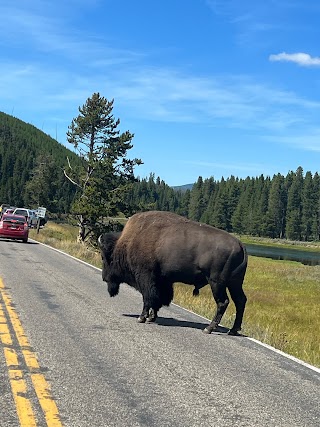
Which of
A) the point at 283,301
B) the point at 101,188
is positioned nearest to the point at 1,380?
the point at 283,301

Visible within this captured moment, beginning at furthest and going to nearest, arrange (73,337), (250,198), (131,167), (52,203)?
(250,198)
(52,203)
(131,167)
(73,337)

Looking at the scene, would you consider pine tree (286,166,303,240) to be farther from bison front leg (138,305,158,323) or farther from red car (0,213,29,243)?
bison front leg (138,305,158,323)

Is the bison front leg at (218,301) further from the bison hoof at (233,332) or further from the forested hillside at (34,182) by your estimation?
the forested hillside at (34,182)

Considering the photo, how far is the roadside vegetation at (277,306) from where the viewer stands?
968cm

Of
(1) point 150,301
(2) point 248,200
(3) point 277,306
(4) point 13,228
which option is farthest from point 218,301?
(2) point 248,200

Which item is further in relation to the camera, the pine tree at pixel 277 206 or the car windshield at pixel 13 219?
the pine tree at pixel 277 206

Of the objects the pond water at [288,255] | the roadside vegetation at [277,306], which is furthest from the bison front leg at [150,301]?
the pond water at [288,255]

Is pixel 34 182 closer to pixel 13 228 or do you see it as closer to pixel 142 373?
pixel 13 228

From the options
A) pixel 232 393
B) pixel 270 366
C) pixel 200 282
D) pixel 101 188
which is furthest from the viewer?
pixel 101 188

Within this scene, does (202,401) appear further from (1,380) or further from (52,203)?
(52,203)

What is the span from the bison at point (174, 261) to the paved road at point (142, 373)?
57 cm

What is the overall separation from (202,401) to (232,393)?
1.56 feet

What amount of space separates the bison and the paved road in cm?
57

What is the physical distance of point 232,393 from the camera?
205 inches
